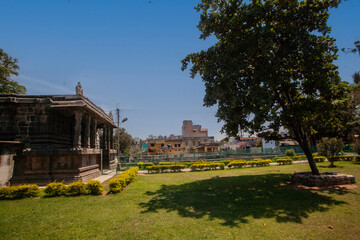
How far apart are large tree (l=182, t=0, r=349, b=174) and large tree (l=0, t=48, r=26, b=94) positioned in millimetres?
29173

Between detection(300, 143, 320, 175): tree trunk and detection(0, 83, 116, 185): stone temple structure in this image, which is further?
detection(0, 83, 116, 185): stone temple structure

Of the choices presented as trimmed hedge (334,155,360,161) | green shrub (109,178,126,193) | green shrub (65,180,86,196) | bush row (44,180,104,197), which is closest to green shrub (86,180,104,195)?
bush row (44,180,104,197)

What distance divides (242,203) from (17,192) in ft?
35.9

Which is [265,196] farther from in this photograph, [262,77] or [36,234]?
[36,234]

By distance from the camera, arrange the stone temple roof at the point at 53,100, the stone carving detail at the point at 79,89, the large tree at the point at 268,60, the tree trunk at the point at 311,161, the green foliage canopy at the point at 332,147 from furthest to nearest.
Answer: the green foliage canopy at the point at 332,147, the stone carving detail at the point at 79,89, the stone temple roof at the point at 53,100, the tree trunk at the point at 311,161, the large tree at the point at 268,60

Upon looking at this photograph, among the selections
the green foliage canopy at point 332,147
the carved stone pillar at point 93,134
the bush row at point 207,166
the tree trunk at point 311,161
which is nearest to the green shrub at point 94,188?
the carved stone pillar at point 93,134

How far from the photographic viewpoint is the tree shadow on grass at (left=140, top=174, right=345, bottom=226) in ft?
21.1

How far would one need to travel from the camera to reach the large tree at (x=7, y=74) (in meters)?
25.0

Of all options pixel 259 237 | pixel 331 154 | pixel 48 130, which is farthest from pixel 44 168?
pixel 331 154

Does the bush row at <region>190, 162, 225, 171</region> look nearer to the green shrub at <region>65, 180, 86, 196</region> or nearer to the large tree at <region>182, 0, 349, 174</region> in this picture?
the large tree at <region>182, 0, 349, 174</region>

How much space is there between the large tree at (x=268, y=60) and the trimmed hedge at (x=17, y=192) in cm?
1047

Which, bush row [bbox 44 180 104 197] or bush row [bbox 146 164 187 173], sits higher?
bush row [bbox 44 180 104 197]

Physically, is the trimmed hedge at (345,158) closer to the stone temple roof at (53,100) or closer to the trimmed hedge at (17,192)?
the stone temple roof at (53,100)

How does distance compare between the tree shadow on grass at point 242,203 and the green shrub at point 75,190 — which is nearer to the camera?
the tree shadow on grass at point 242,203
